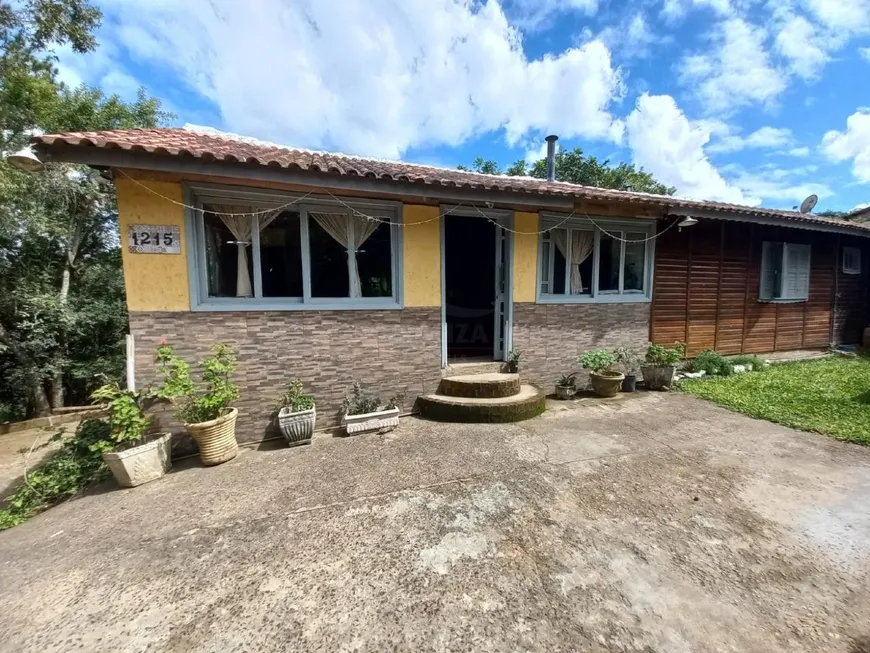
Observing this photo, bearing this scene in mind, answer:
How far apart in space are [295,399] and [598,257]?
18.9ft

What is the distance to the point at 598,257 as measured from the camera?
666cm

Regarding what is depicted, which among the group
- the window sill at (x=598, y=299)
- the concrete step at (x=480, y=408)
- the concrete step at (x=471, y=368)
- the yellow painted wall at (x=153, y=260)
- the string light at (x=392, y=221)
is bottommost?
the concrete step at (x=480, y=408)

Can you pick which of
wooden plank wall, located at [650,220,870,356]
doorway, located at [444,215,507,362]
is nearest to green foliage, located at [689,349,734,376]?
wooden plank wall, located at [650,220,870,356]

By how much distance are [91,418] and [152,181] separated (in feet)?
10.1

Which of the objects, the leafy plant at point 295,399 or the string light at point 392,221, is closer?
the string light at point 392,221

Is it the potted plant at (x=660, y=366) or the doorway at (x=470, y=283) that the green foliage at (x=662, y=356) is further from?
the doorway at (x=470, y=283)

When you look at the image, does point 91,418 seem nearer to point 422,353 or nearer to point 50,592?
point 50,592

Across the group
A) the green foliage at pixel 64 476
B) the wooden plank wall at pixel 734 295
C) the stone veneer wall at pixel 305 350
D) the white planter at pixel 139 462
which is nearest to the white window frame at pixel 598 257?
the wooden plank wall at pixel 734 295

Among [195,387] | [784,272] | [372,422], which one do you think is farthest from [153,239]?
[784,272]

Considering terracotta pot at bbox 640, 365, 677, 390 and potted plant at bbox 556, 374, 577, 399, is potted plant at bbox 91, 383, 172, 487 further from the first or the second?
terracotta pot at bbox 640, 365, 677, 390

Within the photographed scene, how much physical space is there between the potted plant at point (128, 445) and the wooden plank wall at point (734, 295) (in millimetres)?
8375

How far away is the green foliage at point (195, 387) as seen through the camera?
13.1ft

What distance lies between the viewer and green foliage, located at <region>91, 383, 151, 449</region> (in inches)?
149

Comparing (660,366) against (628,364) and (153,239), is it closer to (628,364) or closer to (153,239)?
(628,364)
